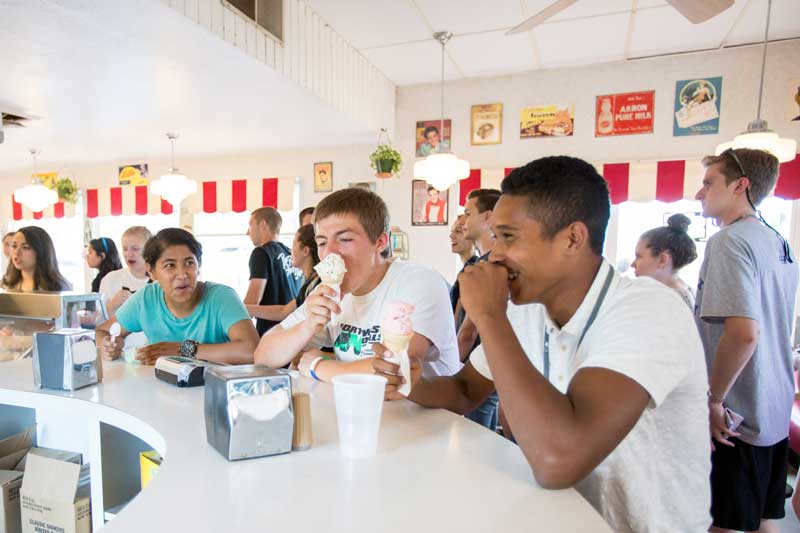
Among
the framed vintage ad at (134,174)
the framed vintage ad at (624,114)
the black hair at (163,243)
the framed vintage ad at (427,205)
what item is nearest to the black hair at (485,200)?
the black hair at (163,243)

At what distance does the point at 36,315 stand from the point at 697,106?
17.5 ft

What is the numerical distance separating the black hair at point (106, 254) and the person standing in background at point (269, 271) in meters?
1.48

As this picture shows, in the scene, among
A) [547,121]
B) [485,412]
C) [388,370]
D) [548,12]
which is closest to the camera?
[388,370]

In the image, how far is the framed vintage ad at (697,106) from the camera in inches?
176

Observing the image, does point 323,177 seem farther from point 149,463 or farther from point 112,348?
point 149,463

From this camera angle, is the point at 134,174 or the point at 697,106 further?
the point at 134,174

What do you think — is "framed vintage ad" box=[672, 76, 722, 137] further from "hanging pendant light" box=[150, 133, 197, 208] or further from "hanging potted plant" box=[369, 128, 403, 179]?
"hanging pendant light" box=[150, 133, 197, 208]

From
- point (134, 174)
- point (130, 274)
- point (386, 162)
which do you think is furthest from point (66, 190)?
point (386, 162)

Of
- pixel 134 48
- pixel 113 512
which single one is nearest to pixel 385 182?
pixel 134 48

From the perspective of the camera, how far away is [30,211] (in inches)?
316

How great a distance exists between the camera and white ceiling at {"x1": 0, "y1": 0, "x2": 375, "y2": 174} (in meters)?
2.89

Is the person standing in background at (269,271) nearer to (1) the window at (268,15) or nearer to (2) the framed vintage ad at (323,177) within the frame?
(1) the window at (268,15)

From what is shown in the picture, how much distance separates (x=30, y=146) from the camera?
628 cm

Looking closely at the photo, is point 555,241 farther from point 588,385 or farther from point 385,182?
point 385,182
